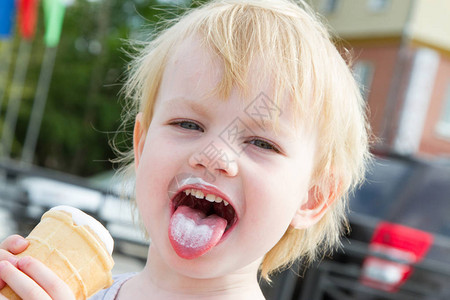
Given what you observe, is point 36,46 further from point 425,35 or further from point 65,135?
point 425,35

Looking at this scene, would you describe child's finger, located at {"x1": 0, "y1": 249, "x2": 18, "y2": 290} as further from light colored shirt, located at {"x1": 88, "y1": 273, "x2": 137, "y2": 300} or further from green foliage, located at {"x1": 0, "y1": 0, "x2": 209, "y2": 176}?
green foliage, located at {"x1": 0, "y1": 0, "x2": 209, "y2": 176}

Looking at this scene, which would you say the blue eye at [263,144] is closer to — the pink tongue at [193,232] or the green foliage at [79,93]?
the pink tongue at [193,232]

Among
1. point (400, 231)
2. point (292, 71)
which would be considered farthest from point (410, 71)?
point (292, 71)

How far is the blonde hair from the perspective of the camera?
151 cm

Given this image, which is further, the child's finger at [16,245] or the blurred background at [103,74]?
the blurred background at [103,74]

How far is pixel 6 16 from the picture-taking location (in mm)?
11117

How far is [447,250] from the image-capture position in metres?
4.72

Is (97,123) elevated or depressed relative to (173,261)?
depressed

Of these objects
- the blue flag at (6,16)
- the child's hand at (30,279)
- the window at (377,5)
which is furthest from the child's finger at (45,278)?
the window at (377,5)

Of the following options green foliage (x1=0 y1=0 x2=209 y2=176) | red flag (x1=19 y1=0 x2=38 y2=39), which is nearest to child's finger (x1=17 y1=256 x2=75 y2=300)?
red flag (x1=19 y1=0 x2=38 y2=39)

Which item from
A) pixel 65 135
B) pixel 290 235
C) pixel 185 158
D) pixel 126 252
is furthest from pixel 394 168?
pixel 65 135

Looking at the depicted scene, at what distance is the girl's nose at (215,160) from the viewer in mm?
1389

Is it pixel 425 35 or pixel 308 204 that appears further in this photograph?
pixel 425 35

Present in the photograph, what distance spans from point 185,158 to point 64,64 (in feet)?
71.6
